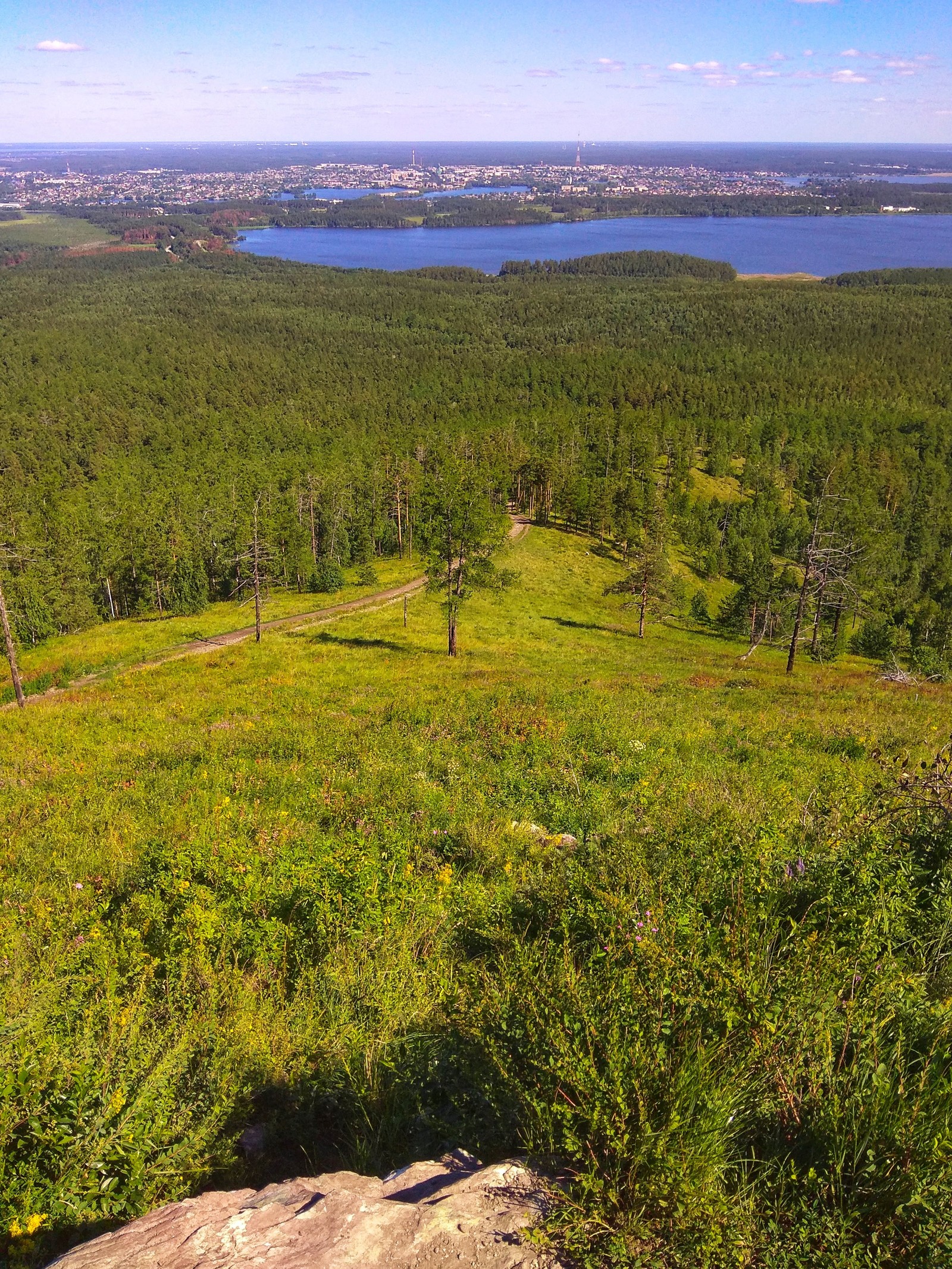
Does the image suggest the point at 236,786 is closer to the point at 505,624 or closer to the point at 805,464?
the point at 505,624

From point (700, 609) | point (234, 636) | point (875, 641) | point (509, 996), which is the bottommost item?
point (875, 641)

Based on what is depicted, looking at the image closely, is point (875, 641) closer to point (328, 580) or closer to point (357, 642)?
point (328, 580)

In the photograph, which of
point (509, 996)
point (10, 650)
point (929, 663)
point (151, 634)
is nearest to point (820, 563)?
point (509, 996)

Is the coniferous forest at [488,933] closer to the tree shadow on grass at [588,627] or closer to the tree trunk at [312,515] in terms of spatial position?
the tree shadow on grass at [588,627]

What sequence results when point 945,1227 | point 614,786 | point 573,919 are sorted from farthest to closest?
1. point 614,786
2. point 573,919
3. point 945,1227

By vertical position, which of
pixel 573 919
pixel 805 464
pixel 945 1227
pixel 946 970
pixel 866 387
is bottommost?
pixel 805 464

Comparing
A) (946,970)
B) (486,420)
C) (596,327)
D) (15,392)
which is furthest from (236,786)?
(596,327)

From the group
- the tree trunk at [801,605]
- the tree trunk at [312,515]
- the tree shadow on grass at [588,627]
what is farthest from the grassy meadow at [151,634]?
the tree trunk at [801,605]
